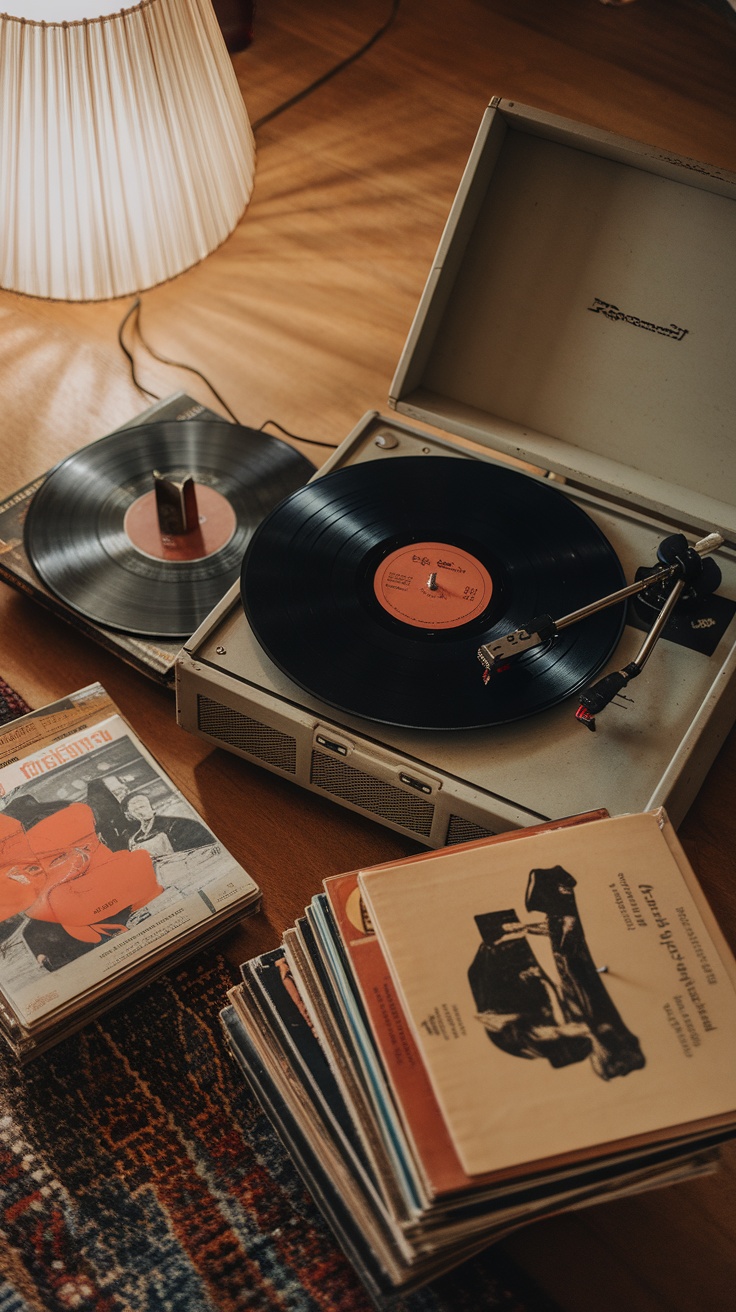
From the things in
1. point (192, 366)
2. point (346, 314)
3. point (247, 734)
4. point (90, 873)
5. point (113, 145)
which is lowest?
point (90, 873)

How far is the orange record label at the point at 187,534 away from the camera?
4.82 ft

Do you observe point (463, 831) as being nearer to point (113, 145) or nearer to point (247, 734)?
point (247, 734)

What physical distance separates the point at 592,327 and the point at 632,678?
1.61 ft

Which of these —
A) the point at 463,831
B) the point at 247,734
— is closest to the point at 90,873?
the point at 247,734

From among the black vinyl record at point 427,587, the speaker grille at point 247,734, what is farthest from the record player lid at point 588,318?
the speaker grille at point 247,734

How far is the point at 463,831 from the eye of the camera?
119 centimetres

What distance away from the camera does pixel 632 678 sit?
1229 mm

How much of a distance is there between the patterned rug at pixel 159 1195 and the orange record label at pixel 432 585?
488mm

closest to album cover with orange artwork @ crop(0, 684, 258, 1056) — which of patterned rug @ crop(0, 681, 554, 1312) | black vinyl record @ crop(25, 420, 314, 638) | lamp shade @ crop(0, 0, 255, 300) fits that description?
patterned rug @ crop(0, 681, 554, 1312)

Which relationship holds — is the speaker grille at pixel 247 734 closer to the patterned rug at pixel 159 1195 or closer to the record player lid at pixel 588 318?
the patterned rug at pixel 159 1195

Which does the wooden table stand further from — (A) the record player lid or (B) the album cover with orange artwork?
(A) the record player lid

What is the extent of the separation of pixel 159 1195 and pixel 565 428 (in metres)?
1.02

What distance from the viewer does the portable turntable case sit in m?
1.18

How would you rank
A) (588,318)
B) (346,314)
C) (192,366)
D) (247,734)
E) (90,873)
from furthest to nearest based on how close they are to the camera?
(346,314) → (192,366) → (588,318) → (247,734) → (90,873)
